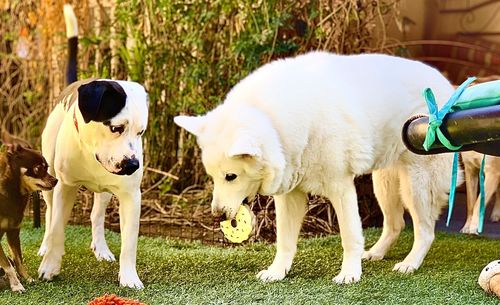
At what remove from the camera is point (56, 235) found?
3.42 metres

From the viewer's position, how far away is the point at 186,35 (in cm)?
595

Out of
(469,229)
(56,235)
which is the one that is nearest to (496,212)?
(469,229)

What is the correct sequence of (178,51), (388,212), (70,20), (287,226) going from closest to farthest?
1. (287,226)
2. (388,212)
3. (70,20)
4. (178,51)

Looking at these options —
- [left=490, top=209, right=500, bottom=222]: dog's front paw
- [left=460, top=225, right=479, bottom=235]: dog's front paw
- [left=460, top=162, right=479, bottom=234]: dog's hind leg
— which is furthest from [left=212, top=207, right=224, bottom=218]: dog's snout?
[left=490, top=209, right=500, bottom=222]: dog's front paw

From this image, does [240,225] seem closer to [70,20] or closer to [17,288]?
[17,288]

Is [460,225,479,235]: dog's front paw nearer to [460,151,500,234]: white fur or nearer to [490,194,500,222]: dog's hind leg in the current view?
[460,151,500,234]: white fur

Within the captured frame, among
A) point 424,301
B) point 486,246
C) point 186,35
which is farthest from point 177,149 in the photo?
point 424,301

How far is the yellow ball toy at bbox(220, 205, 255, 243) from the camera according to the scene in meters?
3.42

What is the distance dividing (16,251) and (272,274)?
1.26 m

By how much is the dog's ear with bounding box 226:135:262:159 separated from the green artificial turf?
0.65 metres

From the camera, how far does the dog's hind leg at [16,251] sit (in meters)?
3.27

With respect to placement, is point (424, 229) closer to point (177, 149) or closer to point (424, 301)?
point (424, 301)

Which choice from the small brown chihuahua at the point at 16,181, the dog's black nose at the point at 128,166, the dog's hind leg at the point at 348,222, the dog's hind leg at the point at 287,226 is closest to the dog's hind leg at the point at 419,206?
the dog's hind leg at the point at 348,222

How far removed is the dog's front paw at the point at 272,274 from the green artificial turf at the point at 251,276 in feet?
0.16
